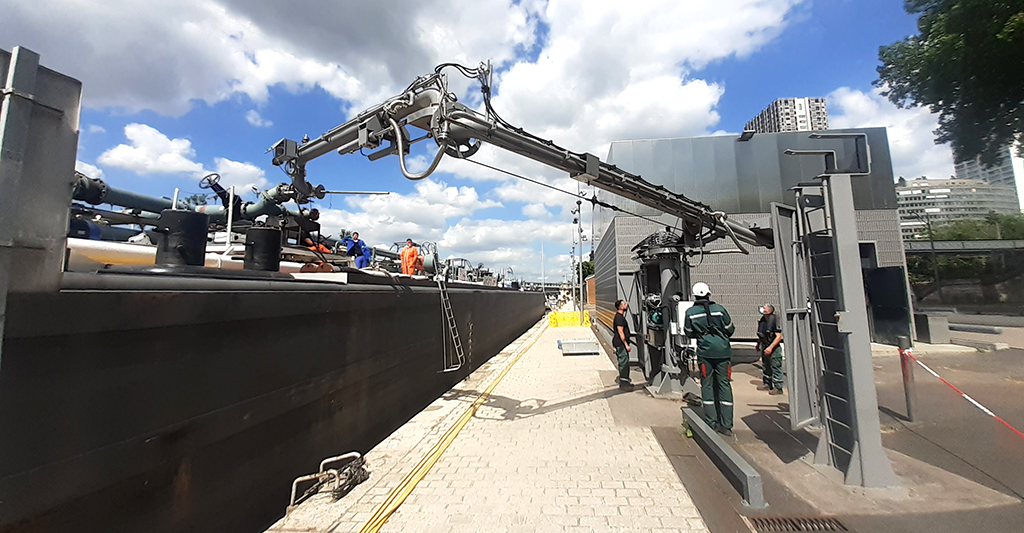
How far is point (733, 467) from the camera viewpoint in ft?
13.3

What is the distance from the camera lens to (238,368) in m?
3.27

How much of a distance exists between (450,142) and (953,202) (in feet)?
275

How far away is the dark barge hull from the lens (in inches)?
78.7

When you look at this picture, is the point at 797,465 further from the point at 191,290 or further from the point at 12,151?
the point at 12,151

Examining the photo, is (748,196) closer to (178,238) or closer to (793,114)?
(178,238)

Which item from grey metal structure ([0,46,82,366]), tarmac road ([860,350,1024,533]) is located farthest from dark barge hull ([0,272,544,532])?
tarmac road ([860,350,1024,533])

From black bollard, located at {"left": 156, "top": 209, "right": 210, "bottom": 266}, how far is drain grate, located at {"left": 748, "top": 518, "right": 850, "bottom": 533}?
5233 millimetres

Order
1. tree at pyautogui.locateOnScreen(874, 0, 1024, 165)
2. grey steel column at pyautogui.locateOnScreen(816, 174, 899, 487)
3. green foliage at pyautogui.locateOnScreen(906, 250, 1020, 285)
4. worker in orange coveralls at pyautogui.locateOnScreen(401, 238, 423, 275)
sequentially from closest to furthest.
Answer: grey steel column at pyautogui.locateOnScreen(816, 174, 899, 487) → worker in orange coveralls at pyautogui.locateOnScreen(401, 238, 423, 275) → tree at pyautogui.locateOnScreen(874, 0, 1024, 165) → green foliage at pyautogui.locateOnScreen(906, 250, 1020, 285)

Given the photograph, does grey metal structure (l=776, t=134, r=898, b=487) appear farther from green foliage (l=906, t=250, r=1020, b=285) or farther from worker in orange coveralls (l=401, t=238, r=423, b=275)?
green foliage (l=906, t=250, r=1020, b=285)

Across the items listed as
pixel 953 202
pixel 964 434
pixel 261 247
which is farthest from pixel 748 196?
pixel 953 202

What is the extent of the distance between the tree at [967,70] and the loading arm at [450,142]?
13393 millimetres

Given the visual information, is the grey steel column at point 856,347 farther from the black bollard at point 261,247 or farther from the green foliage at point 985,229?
the green foliage at point 985,229

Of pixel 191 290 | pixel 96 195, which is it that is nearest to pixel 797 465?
pixel 191 290

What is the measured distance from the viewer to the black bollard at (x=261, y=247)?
14.1 feet
